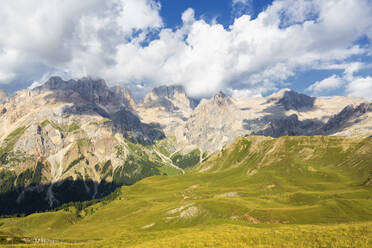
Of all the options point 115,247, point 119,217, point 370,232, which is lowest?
point 119,217

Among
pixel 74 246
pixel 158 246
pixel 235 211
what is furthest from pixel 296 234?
pixel 235 211

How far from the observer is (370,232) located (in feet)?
133

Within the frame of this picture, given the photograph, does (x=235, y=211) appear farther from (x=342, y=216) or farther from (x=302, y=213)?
(x=342, y=216)

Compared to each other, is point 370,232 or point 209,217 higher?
point 370,232

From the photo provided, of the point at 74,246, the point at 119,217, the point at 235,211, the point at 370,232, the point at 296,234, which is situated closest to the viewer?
the point at 370,232

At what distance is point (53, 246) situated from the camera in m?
60.9

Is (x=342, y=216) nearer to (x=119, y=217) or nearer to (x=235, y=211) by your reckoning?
(x=235, y=211)

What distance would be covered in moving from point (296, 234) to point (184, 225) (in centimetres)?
9700

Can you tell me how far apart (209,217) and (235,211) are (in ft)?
51.2

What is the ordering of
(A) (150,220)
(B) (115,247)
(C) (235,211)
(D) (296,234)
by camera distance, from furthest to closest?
(A) (150,220) → (C) (235,211) → (B) (115,247) → (D) (296,234)

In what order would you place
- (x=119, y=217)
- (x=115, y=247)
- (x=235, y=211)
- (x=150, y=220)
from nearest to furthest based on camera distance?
(x=115, y=247) < (x=235, y=211) < (x=150, y=220) < (x=119, y=217)

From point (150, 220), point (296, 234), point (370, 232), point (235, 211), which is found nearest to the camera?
point (370, 232)

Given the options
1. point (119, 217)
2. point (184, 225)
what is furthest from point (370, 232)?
point (119, 217)

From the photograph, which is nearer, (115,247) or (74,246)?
(115,247)
